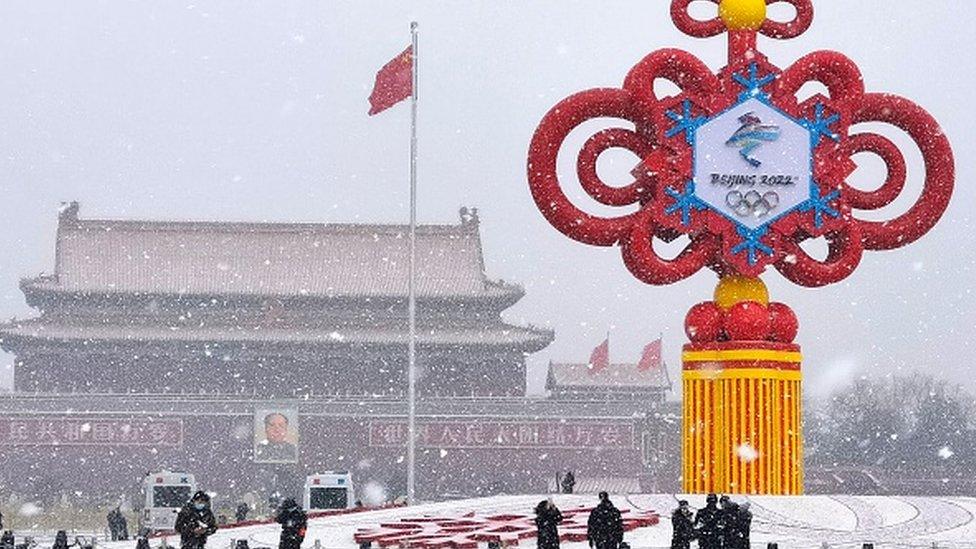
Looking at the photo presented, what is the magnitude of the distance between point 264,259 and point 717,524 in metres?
49.5

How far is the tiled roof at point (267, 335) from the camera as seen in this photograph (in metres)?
64.4

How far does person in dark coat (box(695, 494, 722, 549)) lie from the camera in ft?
67.7

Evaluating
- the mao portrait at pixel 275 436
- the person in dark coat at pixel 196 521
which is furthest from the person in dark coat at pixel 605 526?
the mao portrait at pixel 275 436

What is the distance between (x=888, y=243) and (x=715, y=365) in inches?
146

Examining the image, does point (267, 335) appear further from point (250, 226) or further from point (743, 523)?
point (743, 523)

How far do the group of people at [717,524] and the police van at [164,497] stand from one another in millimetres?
20135

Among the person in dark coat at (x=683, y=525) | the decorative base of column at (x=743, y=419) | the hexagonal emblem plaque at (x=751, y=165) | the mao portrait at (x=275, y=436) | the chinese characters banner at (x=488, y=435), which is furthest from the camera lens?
the chinese characters banner at (x=488, y=435)

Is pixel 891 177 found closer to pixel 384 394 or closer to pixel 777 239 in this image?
pixel 777 239

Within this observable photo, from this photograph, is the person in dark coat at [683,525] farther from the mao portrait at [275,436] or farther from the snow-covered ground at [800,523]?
the mao portrait at [275,436]

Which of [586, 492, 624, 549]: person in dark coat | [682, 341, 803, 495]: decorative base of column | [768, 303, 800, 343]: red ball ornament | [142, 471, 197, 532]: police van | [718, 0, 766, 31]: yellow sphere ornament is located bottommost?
[142, 471, 197, 532]: police van

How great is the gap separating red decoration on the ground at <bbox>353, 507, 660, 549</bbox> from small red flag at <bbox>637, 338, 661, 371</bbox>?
139 feet

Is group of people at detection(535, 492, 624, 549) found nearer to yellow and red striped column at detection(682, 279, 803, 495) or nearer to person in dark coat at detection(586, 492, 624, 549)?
person in dark coat at detection(586, 492, 624, 549)

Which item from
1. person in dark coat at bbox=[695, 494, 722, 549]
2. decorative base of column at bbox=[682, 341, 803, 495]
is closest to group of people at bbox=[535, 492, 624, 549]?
person in dark coat at bbox=[695, 494, 722, 549]

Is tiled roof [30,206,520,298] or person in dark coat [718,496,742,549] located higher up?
tiled roof [30,206,520,298]
